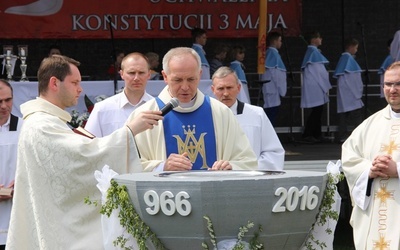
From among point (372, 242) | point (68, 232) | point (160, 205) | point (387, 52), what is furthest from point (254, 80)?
point (160, 205)

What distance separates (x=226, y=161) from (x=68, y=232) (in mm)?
1050

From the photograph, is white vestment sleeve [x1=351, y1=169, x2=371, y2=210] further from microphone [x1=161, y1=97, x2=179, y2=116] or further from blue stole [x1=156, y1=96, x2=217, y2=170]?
microphone [x1=161, y1=97, x2=179, y2=116]

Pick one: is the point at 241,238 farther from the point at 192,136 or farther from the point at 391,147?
the point at 391,147

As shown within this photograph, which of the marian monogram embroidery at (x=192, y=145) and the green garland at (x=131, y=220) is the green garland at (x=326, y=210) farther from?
the marian monogram embroidery at (x=192, y=145)

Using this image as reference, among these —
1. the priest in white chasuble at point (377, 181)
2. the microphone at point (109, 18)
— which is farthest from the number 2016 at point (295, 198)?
the microphone at point (109, 18)

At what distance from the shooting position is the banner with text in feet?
54.9

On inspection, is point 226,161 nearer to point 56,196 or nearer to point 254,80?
point 56,196

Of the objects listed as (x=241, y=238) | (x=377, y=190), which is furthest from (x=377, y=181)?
(x=241, y=238)

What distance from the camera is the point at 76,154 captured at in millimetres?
6191

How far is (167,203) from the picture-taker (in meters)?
5.14

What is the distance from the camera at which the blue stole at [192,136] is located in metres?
6.43

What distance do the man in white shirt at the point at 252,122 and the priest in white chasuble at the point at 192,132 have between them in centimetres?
193

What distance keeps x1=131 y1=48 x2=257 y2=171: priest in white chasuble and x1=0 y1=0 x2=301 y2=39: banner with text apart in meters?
10.5

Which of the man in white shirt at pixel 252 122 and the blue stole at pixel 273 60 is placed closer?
the man in white shirt at pixel 252 122
